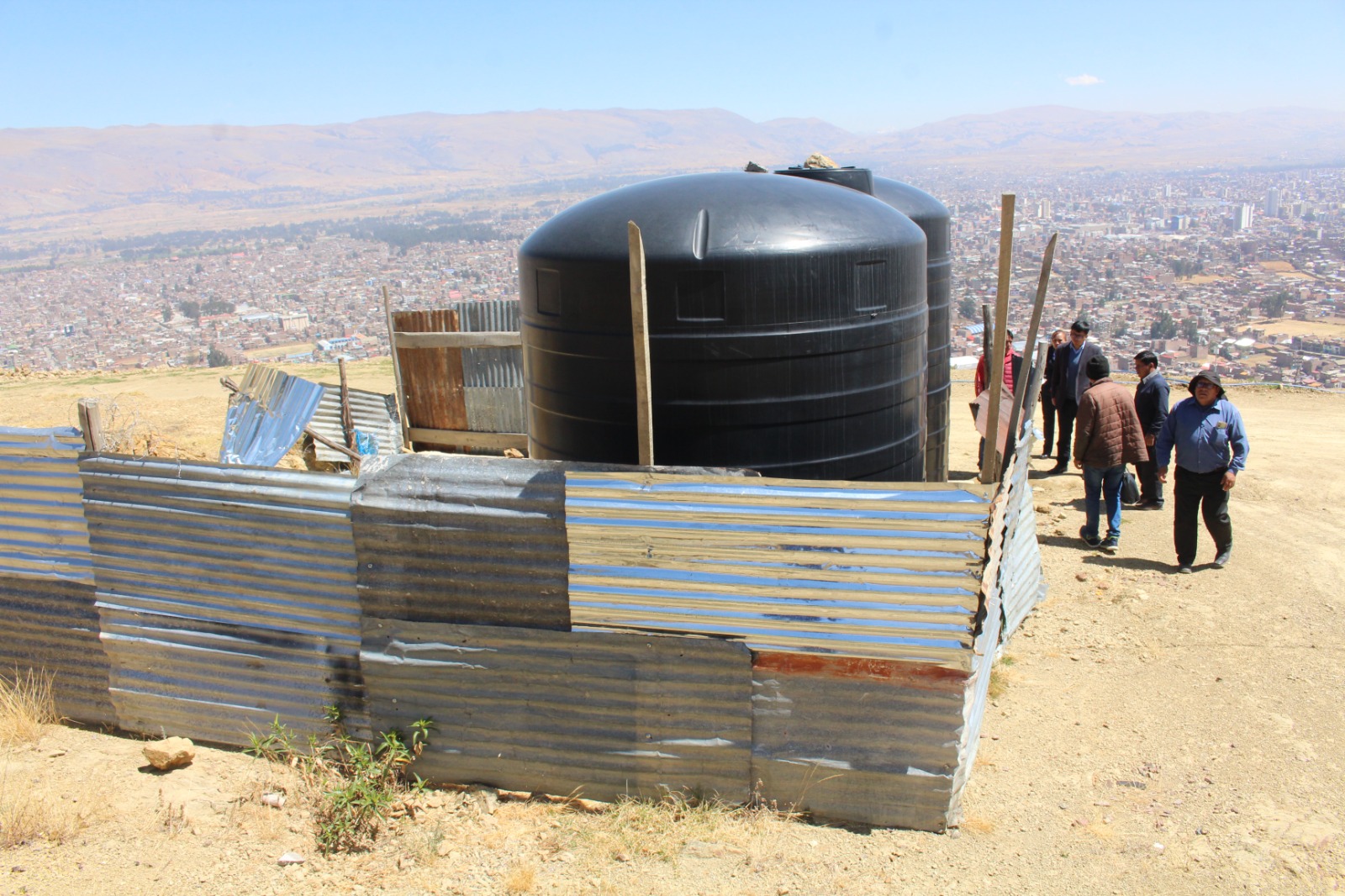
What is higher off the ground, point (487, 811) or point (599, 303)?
point (599, 303)

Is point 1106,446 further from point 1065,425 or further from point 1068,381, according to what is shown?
point 1065,425

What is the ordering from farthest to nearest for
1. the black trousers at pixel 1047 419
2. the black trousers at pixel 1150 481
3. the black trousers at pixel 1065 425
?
the black trousers at pixel 1047 419 → the black trousers at pixel 1065 425 → the black trousers at pixel 1150 481

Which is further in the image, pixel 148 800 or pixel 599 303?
pixel 599 303

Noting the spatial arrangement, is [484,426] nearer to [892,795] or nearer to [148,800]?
[148,800]

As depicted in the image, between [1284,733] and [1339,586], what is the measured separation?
275cm

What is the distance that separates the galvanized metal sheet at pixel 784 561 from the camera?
3953mm

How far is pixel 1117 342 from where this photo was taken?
29672 mm

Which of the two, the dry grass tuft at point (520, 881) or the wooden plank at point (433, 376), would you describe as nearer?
the dry grass tuft at point (520, 881)

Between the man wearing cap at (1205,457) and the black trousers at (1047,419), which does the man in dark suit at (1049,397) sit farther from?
the man wearing cap at (1205,457)

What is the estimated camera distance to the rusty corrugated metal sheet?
182 inches

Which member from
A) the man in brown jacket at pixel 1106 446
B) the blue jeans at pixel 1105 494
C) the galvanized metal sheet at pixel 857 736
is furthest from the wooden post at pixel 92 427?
the blue jeans at pixel 1105 494

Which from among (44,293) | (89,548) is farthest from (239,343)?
(89,548)

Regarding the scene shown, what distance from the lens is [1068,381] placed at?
9953 millimetres

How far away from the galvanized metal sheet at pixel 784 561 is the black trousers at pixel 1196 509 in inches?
172
